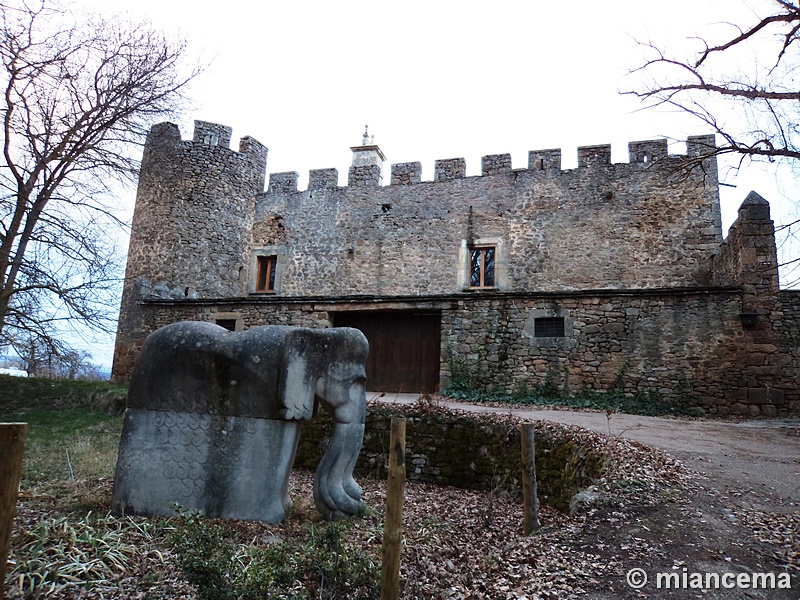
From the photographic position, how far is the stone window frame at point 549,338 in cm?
1121

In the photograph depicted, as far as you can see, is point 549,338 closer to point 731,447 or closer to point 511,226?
point 731,447

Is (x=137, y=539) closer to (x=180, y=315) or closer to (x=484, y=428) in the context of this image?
(x=484, y=428)

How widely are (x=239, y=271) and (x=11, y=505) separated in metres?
15.5

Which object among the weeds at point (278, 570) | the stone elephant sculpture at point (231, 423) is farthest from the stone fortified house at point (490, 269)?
the weeds at point (278, 570)

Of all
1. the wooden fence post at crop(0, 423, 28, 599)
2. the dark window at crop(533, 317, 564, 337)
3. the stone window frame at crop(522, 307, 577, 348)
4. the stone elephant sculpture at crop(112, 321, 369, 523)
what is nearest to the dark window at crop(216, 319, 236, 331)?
the stone window frame at crop(522, 307, 577, 348)

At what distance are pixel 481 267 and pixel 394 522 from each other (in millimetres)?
13225

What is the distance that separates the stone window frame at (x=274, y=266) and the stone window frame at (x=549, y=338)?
30.2 ft

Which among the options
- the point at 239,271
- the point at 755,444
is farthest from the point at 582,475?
the point at 239,271

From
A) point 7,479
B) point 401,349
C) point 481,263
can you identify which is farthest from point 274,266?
point 7,479

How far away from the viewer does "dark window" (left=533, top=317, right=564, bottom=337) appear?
11.4 metres

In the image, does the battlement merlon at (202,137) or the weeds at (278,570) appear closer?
Answer: the weeds at (278,570)

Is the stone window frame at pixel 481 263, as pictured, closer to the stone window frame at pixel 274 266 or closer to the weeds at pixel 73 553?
the stone window frame at pixel 274 266

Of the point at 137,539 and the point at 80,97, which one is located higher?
the point at 80,97

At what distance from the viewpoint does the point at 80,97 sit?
9.45m
